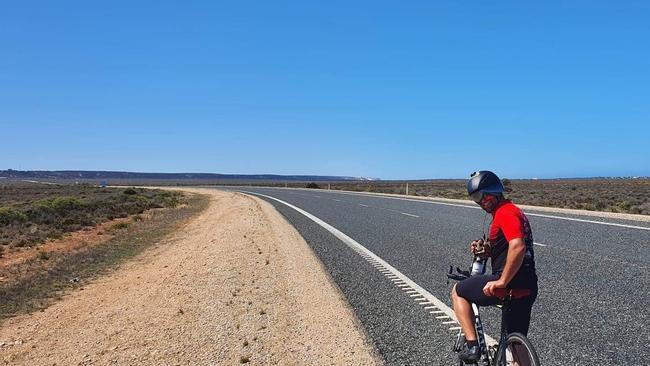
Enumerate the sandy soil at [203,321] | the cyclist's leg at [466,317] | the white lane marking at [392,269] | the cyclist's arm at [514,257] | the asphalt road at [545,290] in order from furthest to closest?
the white lane marking at [392,269], the sandy soil at [203,321], the asphalt road at [545,290], the cyclist's leg at [466,317], the cyclist's arm at [514,257]

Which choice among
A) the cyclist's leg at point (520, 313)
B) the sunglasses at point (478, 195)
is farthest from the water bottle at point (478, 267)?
the sunglasses at point (478, 195)

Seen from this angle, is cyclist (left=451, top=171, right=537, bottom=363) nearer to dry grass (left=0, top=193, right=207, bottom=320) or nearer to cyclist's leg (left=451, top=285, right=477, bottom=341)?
cyclist's leg (left=451, top=285, right=477, bottom=341)

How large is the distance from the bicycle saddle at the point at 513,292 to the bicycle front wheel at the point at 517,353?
257 mm

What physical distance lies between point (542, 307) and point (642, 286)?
1.96 metres

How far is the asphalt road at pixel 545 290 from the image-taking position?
4898mm

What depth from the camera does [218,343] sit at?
5.55 m

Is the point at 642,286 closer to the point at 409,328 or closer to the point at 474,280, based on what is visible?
the point at 409,328

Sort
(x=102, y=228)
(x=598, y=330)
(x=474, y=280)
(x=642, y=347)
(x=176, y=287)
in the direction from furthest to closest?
1. (x=102, y=228)
2. (x=176, y=287)
3. (x=598, y=330)
4. (x=642, y=347)
5. (x=474, y=280)

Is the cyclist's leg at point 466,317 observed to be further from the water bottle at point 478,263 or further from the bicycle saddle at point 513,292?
the bicycle saddle at point 513,292

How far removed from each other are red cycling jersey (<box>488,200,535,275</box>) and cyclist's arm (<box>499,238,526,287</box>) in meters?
0.04

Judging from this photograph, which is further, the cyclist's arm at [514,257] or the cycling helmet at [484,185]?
the cycling helmet at [484,185]

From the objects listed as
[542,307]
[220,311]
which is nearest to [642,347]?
[542,307]

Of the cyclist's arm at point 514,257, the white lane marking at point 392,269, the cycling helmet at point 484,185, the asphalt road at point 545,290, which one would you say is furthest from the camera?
the white lane marking at point 392,269

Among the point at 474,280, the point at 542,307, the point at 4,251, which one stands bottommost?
the point at 4,251
